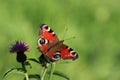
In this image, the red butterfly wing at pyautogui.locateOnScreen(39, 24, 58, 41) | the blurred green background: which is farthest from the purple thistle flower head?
the blurred green background

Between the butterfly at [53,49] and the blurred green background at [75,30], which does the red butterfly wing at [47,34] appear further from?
the blurred green background at [75,30]

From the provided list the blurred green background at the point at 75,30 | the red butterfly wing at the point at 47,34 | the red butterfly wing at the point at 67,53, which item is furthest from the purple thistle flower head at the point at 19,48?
the blurred green background at the point at 75,30

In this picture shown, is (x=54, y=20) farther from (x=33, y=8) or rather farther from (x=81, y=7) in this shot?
(x=81, y=7)

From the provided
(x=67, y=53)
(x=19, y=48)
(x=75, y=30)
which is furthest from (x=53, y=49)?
(x=75, y=30)

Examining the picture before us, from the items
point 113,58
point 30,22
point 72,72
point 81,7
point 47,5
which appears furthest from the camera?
point 81,7

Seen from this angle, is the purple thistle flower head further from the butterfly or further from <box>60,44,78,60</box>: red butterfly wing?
<box>60,44,78,60</box>: red butterfly wing

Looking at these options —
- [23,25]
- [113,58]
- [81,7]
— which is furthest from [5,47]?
[81,7]

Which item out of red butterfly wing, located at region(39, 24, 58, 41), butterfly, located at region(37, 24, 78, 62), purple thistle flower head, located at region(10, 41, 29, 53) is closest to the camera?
butterfly, located at region(37, 24, 78, 62)
